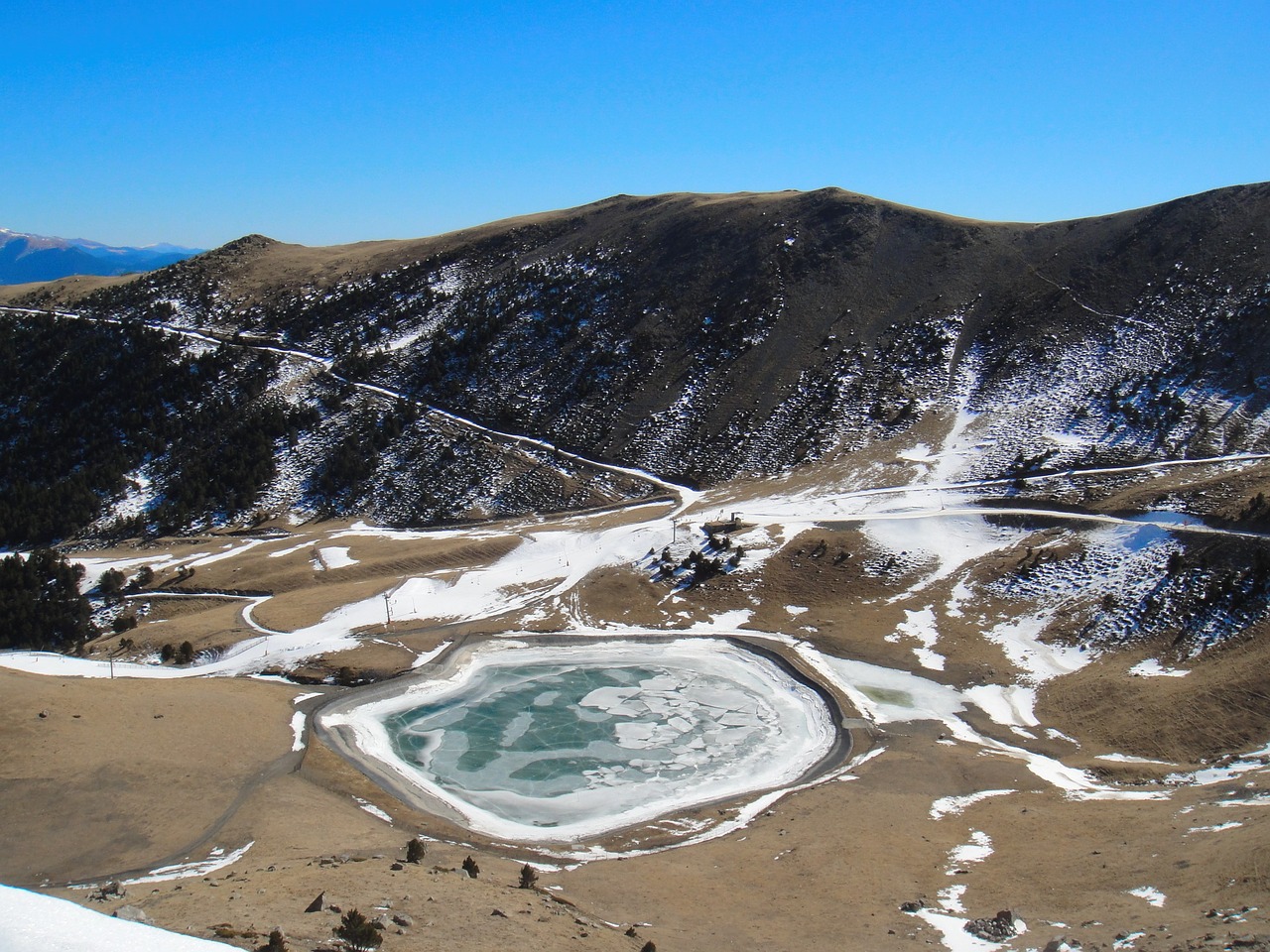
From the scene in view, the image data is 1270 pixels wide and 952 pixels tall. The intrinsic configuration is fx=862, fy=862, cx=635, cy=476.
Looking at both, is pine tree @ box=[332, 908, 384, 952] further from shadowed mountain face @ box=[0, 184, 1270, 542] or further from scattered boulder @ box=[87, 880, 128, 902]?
shadowed mountain face @ box=[0, 184, 1270, 542]

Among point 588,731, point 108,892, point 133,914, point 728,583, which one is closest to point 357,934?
point 133,914

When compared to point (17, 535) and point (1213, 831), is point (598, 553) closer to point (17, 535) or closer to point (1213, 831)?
point (1213, 831)

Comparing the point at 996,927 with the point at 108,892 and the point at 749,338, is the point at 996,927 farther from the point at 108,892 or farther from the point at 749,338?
the point at 749,338

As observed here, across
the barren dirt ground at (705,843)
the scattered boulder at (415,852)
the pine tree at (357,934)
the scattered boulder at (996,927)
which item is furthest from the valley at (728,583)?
the scattered boulder at (415,852)

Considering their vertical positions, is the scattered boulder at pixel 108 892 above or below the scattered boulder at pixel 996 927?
above

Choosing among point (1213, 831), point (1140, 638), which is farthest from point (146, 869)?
point (1140, 638)

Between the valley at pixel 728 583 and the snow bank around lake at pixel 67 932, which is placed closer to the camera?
the snow bank around lake at pixel 67 932

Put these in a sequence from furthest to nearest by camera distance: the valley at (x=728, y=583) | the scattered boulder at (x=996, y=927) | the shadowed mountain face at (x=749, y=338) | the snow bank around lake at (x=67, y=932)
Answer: the shadowed mountain face at (x=749, y=338), the valley at (x=728, y=583), the scattered boulder at (x=996, y=927), the snow bank around lake at (x=67, y=932)

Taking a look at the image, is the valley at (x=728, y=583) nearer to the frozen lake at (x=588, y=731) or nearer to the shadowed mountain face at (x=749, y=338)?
the shadowed mountain face at (x=749, y=338)
